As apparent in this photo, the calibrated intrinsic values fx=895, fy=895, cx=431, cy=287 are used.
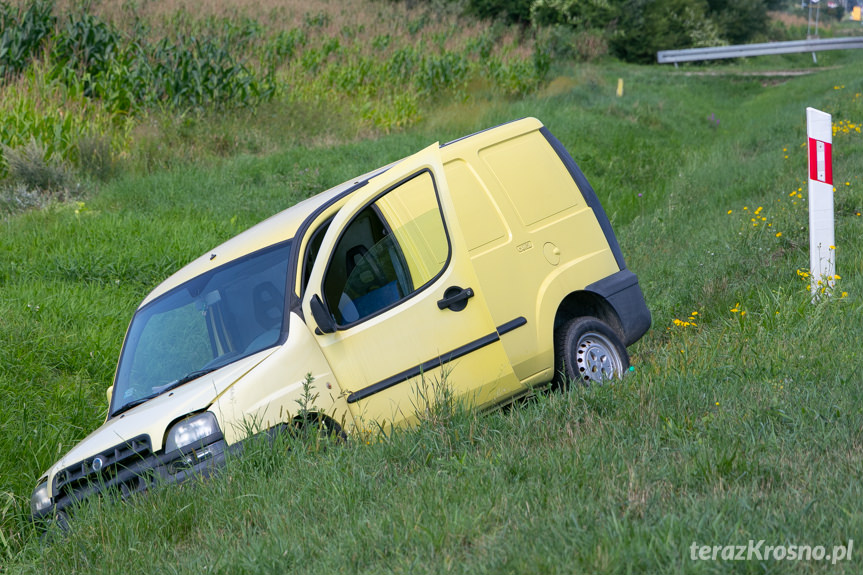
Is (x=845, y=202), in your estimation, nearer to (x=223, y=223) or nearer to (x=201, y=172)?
(x=223, y=223)

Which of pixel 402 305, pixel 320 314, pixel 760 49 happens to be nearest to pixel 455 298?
pixel 402 305

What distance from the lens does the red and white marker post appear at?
6426mm

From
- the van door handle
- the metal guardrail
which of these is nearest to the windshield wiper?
the van door handle

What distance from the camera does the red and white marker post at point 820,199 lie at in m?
6.43

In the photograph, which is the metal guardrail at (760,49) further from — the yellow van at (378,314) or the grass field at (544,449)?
the yellow van at (378,314)

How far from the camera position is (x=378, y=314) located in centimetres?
523

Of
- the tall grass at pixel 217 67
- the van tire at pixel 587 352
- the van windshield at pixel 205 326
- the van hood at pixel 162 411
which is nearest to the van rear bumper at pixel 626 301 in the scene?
the van tire at pixel 587 352

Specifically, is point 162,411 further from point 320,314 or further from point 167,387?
point 320,314

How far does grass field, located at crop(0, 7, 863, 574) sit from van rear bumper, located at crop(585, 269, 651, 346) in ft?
0.79

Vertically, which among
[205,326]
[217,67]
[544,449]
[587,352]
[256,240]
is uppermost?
[217,67]

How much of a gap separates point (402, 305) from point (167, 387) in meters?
1.48

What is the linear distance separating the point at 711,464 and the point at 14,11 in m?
16.9

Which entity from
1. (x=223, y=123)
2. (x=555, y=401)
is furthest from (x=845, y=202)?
(x=223, y=123)

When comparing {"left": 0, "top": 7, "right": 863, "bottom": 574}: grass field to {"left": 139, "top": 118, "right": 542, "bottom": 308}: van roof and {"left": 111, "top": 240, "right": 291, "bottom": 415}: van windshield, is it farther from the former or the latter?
{"left": 139, "top": 118, "right": 542, "bottom": 308}: van roof
